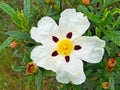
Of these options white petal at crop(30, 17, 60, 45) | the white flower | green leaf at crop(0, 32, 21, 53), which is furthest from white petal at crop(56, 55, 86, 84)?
green leaf at crop(0, 32, 21, 53)

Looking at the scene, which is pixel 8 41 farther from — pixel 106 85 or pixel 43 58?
pixel 106 85

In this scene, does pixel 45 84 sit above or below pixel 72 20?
below

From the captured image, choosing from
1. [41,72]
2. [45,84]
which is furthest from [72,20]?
[45,84]

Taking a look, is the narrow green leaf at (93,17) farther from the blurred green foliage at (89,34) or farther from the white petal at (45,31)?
the white petal at (45,31)

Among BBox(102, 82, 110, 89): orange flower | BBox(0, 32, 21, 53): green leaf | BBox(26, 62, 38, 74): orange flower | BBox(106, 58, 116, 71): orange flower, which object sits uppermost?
BBox(0, 32, 21, 53): green leaf

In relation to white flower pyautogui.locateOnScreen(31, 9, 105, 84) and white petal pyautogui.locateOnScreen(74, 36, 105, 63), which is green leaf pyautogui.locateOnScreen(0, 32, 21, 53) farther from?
white petal pyautogui.locateOnScreen(74, 36, 105, 63)

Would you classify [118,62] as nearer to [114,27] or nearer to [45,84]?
[114,27]

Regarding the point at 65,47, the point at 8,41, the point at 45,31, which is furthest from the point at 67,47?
the point at 8,41

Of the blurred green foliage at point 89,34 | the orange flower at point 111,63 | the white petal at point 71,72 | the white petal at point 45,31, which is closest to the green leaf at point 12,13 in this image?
the blurred green foliage at point 89,34
